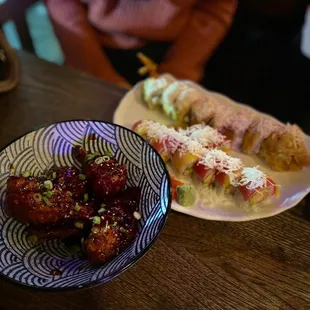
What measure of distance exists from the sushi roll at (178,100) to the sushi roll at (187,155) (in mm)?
182

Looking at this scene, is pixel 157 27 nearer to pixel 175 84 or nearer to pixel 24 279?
pixel 175 84

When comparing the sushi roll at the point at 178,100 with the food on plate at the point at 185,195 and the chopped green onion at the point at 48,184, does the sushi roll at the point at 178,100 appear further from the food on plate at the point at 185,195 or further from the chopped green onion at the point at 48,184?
the chopped green onion at the point at 48,184

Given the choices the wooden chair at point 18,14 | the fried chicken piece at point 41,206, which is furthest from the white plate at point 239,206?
the wooden chair at point 18,14

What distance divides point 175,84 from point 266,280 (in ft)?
1.94

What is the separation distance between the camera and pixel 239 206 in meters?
0.97

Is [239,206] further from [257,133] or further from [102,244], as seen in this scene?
[102,244]

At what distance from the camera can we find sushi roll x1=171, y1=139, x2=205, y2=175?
0.98 metres

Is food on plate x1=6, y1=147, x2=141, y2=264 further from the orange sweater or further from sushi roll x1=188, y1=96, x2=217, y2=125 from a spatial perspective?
the orange sweater

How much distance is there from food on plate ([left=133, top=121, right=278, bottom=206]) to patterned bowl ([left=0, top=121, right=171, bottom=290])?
124 mm

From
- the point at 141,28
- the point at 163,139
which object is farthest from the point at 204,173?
the point at 141,28

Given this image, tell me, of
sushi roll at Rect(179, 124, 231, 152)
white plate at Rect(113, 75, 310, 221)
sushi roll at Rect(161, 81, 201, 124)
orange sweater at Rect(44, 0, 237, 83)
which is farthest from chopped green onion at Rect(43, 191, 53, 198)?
orange sweater at Rect(44, 0, 237, 83)

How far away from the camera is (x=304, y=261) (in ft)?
2.92

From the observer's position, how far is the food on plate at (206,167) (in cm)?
94

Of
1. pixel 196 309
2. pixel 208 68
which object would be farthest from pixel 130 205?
pixel 208 68
